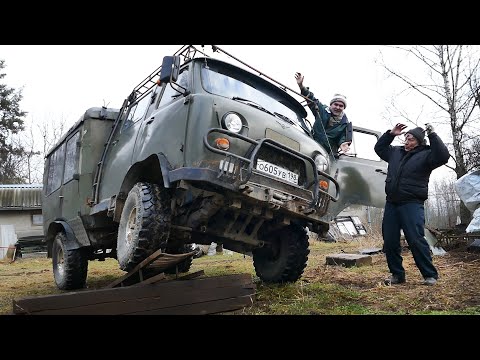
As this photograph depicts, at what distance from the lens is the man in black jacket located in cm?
422

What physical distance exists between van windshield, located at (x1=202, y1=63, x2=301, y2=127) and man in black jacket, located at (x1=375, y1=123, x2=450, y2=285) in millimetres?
1261

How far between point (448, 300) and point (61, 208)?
5.42 m

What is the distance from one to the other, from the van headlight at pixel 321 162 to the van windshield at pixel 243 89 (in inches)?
21.8

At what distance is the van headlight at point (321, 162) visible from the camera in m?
4.34

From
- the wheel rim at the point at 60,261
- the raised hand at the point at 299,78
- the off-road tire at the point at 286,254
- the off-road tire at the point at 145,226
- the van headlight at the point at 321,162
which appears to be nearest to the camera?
the off-road tire at the point at 145,226

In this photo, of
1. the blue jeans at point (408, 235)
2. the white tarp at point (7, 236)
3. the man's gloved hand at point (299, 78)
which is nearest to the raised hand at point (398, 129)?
the blue jeans at point (408, 235)

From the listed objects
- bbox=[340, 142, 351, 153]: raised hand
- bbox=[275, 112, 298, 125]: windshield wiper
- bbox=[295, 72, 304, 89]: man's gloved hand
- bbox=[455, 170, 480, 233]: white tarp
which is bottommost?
bbox=[455, 170, 480, 233]: white tarp

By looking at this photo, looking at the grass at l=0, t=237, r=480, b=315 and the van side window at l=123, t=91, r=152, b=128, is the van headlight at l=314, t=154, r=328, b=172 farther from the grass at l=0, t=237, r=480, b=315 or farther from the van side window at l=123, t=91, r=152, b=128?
the van side window at l=123, t=91, r=152, b=128

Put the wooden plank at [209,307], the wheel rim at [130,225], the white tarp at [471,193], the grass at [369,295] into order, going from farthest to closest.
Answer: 1. the white tarp at [471,193]
2. the wheel rim at [130,225]
3. the grass at [369,295]
4. the wooden plank at [209,307]

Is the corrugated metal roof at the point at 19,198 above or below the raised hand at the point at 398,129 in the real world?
above

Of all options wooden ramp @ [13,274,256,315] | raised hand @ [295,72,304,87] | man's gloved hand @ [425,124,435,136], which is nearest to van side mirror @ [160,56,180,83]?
wooden ramp @ [13,274,256,315]

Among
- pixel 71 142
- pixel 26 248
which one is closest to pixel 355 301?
pixel 71 142

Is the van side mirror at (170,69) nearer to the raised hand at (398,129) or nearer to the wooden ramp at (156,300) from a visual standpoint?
the wooden ramp at (156,300)

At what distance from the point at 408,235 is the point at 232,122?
2287 mm
